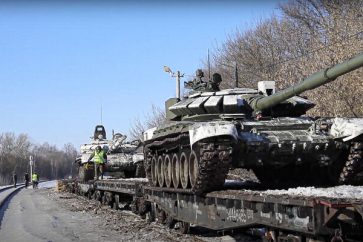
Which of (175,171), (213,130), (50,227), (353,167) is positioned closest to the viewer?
(213,130)

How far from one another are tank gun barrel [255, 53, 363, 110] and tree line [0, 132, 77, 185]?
285 feet

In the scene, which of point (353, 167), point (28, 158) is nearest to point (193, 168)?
point (353, 167)

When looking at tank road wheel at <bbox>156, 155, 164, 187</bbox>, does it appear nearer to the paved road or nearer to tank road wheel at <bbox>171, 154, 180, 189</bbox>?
tank road wheel at <bbox>171, 154, 180, 189</bbox>

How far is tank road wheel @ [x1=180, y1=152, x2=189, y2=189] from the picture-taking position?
415 inches

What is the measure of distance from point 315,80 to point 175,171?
11.3ft

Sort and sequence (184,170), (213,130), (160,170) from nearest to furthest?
1. (213,130)
2. (184,170)
3. (160,170)

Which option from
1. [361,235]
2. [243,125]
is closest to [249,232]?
[243,125]

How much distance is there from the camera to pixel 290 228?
6750mm

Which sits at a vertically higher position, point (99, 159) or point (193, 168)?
point (99, 159)

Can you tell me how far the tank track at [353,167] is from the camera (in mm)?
9617

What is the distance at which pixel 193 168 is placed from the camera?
10.2 m

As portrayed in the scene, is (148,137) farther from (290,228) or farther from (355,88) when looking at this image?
(355,88)

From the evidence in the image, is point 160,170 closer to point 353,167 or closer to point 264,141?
point 264,141

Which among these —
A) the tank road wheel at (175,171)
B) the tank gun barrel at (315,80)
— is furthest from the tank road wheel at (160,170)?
the tank gun barrel at (315,80)
